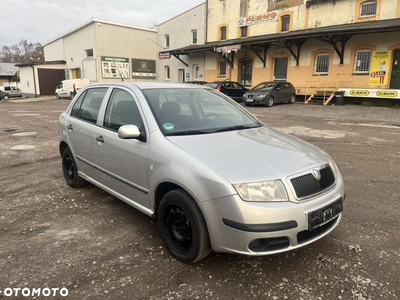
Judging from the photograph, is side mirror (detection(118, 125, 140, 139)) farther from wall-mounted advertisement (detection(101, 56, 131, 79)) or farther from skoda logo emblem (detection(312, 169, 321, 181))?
wall-mounted advertisement (detection(101, 56, 131, 79))

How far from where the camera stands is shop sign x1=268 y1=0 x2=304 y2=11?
21.2 metres

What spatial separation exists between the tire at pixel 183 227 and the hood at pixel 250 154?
0.40 metres

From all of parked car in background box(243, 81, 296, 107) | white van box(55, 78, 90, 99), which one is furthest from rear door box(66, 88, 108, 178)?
white van box(55, 78, 90, 99)

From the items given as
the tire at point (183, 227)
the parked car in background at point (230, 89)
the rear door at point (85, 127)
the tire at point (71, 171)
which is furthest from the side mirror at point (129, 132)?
the parked car in background at point (230, 89)

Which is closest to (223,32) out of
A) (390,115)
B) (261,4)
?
(261,4)

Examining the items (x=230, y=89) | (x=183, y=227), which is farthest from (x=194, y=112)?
(x=230, y=89)

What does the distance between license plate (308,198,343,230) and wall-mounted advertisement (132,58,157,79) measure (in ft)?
107

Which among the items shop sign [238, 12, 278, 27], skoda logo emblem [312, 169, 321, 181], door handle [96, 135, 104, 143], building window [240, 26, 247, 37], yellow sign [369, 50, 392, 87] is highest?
shop sign [238, 12, 278, 27]

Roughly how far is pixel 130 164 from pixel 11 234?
1.57 meters

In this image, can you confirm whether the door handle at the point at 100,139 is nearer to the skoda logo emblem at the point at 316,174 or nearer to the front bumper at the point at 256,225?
the front bumper at the point at 256,225

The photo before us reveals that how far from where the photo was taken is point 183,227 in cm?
274

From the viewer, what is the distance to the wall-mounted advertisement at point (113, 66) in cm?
3068

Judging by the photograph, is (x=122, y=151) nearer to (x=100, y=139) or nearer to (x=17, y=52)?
(x=100, y=139)

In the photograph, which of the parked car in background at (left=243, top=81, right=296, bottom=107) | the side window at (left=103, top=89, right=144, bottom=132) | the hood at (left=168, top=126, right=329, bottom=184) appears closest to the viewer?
the hood at (left=168, top=126, right=329, bottom=184)
